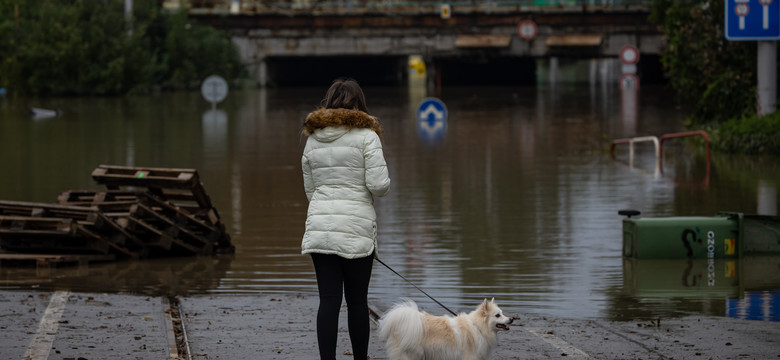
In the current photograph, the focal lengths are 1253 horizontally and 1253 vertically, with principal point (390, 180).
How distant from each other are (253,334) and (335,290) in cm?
183

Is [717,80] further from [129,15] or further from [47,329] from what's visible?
[129,15]

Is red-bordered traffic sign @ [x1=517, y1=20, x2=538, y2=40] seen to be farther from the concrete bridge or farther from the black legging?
the black legging

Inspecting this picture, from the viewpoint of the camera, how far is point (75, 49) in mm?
51875

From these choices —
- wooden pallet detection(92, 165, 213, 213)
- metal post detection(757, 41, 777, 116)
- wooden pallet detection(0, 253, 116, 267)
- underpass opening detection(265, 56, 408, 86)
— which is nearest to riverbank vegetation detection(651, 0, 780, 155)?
metal post detection(757, 41, 777, 116)

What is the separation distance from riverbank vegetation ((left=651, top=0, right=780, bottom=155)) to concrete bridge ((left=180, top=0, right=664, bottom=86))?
3243cm

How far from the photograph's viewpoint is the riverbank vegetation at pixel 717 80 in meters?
23.9

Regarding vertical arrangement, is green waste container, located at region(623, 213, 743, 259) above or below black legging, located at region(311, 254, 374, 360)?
below

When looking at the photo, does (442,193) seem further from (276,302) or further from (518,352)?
(518,352)

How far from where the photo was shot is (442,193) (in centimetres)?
1872

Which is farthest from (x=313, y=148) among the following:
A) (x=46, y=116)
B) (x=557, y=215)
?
(x=46, y=116)

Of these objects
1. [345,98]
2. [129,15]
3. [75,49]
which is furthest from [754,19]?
[129,15]

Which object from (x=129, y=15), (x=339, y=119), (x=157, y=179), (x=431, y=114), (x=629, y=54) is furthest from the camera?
(x=129, y=15)

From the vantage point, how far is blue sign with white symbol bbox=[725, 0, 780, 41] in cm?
2228

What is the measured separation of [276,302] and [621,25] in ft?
179
